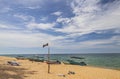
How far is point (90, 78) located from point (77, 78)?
5.91 ft

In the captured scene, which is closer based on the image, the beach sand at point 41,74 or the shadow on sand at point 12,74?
the shadow on sand at point 12,74

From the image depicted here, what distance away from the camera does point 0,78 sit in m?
16.2

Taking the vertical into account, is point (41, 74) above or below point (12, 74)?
below

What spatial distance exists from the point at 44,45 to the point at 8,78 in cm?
580

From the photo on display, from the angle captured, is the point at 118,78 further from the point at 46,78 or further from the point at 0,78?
the point at 0,78

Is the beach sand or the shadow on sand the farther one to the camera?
the beach sand

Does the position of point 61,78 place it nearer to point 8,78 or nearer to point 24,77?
point 24,77

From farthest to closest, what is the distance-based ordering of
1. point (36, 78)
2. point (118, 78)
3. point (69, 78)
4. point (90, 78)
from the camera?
1. point (118, 78)
2. point (90, 78)
3. point (69, 78)
4. point (36, 78)

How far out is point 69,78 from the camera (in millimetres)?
18781

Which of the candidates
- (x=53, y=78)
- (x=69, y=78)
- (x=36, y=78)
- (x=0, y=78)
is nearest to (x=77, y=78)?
(x=69, y=78)

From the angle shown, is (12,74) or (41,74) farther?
(41,74)

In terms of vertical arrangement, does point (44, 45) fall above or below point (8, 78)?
above

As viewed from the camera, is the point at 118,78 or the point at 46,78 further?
the point at 118,78

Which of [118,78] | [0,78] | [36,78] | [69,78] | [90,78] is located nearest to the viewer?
[0,78]
